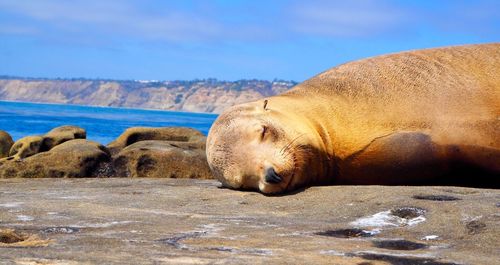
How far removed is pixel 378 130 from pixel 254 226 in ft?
8.19

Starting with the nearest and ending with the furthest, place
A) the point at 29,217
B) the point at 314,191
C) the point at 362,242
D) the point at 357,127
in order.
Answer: the point at 362,242, the point at 29,217, the point at 314,191, the point at 357,127

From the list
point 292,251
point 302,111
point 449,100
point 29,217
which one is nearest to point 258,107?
point 302,111

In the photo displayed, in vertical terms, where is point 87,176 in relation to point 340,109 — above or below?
below

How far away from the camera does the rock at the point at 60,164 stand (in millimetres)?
11219

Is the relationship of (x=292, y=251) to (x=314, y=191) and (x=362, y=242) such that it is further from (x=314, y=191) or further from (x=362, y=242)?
(x=314, y=191)

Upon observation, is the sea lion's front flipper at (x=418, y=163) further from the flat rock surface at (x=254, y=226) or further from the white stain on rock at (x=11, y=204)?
the white stain on rock at (x=11, y=204)

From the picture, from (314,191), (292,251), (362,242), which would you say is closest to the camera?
(292,251)

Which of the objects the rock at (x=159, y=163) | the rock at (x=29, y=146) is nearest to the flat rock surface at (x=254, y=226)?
the rock at (x=159, y=163)

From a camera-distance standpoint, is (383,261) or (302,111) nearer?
(383,261)

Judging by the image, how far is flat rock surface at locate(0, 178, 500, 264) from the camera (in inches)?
174

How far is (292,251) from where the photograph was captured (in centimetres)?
461

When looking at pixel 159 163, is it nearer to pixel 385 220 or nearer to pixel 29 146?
pixel 29 146

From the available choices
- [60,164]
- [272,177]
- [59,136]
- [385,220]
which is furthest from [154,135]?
[385,220]

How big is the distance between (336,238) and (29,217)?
2319mm
